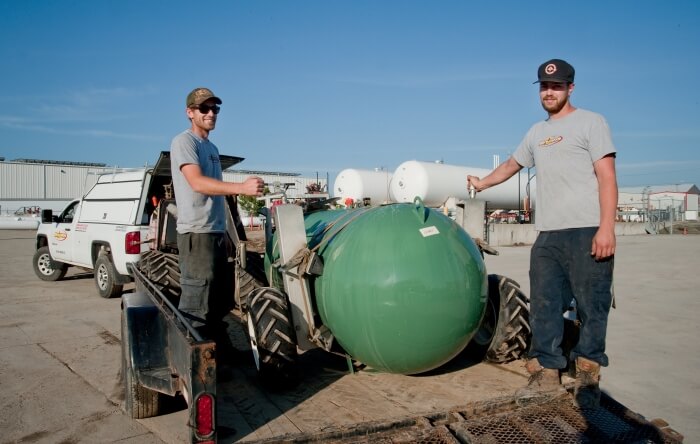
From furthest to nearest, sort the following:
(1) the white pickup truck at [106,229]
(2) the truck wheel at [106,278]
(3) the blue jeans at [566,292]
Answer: (2) the truck wheel at [106,278] → (1) the white pickup truck at [106,229] → (3) the blue jeans at [566,292]

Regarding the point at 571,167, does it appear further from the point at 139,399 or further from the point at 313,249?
the point at 139,399

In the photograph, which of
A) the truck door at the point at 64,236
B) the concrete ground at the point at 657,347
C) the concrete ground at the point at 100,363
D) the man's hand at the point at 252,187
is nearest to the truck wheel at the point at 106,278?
the concrete ground at the point at 100,363

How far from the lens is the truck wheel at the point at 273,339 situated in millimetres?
3750

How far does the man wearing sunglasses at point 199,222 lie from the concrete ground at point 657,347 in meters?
3.42

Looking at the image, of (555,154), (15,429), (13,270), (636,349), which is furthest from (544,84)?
(13,270)

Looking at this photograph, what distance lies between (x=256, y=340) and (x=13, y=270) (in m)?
12.2

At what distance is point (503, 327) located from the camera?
13.6ft

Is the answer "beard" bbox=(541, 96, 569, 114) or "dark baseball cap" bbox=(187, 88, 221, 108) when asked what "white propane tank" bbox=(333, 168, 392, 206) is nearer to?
"dark baseball cap" bbox=(187, 88, 221, 108)

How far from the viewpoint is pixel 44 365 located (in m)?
5.10

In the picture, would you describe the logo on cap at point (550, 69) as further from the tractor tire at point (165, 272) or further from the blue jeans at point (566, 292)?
the tractor tire at point (165, 272)

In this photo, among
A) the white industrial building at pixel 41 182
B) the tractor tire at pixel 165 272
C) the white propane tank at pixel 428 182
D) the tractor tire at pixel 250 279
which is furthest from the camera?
the white industrial building at pixel 41 182

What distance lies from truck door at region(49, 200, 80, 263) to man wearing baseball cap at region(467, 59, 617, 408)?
898 cm

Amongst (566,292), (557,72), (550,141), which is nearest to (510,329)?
(566,292)

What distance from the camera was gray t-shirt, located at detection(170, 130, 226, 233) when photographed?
149 inches
